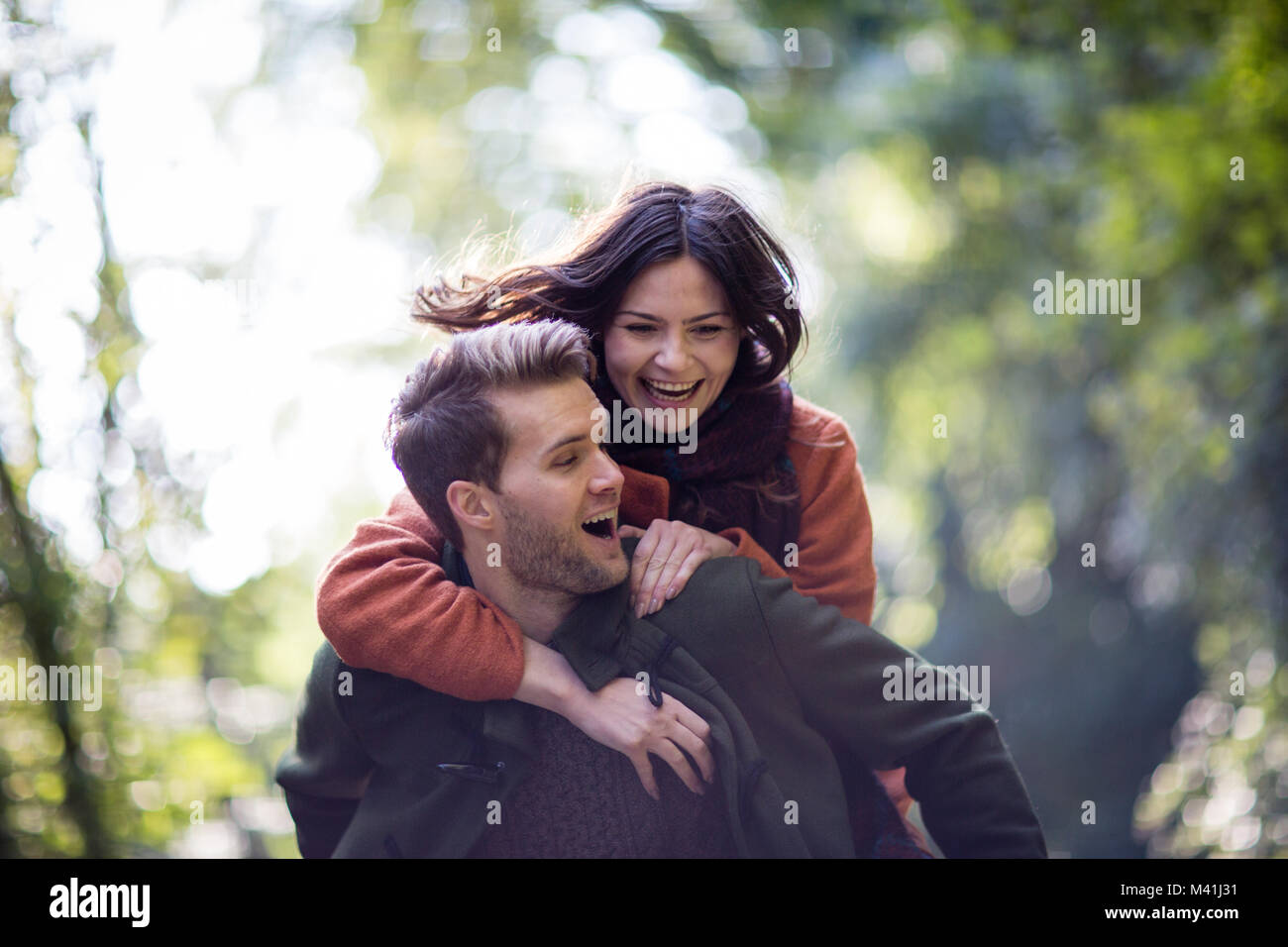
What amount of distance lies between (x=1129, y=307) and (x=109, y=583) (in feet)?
15.5

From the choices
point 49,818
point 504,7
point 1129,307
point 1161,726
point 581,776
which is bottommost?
point 1161,726

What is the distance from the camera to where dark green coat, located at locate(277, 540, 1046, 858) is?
196cm

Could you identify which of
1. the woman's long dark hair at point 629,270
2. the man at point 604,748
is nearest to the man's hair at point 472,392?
the man at point 604,748

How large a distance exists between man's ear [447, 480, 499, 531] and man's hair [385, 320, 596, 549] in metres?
0.01

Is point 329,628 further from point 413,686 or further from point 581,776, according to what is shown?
point 581,776

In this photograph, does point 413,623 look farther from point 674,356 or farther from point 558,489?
point 674,356

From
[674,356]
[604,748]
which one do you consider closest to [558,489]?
[674,356]

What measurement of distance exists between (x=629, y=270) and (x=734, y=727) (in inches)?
32.3

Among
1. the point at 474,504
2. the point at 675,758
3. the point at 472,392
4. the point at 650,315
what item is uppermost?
the point at 650,315

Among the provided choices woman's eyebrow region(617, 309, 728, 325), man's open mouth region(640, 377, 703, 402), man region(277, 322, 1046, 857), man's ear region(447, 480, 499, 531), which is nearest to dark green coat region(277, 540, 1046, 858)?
man region(277, 322, 1046, 857)

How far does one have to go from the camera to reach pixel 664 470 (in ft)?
7.01

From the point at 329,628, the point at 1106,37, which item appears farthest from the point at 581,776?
the point at 1106,37
